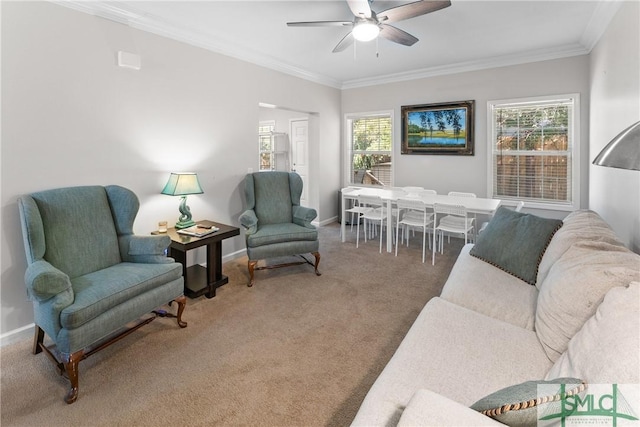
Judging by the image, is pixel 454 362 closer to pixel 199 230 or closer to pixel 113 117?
pixel 199 230

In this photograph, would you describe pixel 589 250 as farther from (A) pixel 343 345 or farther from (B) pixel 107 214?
(B) pixel 107 214

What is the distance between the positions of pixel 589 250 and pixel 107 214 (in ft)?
11.1

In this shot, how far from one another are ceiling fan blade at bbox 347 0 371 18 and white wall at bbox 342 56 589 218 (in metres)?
2.93

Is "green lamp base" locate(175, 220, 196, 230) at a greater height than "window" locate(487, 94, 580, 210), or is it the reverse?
"window" locate(487, 94, 580, 210)

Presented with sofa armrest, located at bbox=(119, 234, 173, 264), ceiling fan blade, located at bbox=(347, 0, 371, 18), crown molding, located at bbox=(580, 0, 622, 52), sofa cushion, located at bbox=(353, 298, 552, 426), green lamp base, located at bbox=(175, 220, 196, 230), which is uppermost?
crown molding, located at bbox=(580, 0, 622, 52)

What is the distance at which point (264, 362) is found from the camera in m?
2.27

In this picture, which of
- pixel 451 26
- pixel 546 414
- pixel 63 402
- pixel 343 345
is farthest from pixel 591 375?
pixel 451 26

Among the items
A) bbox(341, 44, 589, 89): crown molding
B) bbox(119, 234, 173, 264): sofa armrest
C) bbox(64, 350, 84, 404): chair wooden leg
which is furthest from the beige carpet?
bbox(341, 44, 589, 89): crown molding

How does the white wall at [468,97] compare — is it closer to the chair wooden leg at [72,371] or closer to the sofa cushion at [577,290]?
the sofa cushion at [577,290]

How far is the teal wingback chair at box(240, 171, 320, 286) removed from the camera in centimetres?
363

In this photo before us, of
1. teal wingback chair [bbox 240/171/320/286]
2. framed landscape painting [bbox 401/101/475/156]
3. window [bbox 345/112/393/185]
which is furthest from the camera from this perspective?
window [bbox 345/112/393/185]

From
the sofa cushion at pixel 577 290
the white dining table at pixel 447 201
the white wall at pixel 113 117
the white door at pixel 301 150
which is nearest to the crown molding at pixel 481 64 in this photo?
the white door at pixel 301 150

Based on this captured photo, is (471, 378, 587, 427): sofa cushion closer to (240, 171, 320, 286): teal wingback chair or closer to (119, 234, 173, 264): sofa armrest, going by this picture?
(119, 234, 173, 264): sofa armrest

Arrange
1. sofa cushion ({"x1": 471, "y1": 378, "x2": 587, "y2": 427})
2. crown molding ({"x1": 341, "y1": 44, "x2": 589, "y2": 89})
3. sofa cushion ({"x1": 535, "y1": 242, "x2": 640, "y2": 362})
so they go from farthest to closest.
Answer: crown molding ({"x1": 341, "y1": 44, "x2": 589, "y2": 89})
sofa cushion ({"x1": 535, "y1": 242, "x2": 640, "y2": 362})
sofa cushion ({"x1": 471, "y1": 378, "x2": 587, "y2": 427})
